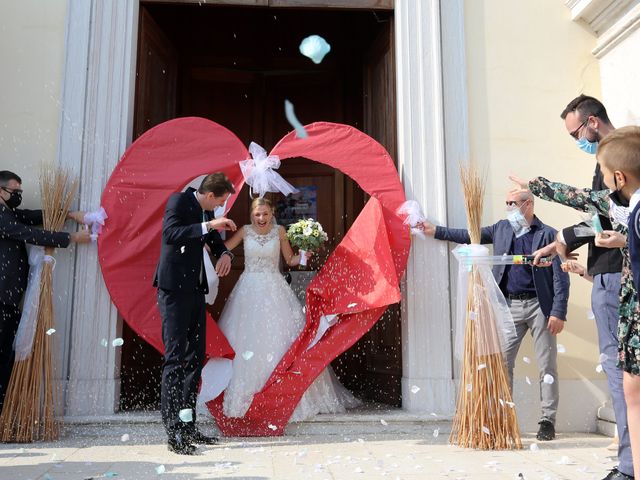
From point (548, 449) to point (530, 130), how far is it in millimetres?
2412

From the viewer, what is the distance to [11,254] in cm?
417

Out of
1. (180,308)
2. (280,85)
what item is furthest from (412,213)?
(280,85)

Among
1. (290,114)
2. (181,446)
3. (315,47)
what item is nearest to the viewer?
(181,446)

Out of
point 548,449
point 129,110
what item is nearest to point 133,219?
point 129,110

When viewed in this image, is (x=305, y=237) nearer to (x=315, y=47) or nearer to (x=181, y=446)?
(x=181, y=446)

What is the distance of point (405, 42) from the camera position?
4.91 m

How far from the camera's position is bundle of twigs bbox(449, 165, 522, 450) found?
12.4 feet

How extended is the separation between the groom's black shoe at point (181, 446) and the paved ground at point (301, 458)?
0.05 m

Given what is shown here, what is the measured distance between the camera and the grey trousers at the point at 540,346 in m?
4.26

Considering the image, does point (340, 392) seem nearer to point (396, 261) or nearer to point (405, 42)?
point (396, 261)

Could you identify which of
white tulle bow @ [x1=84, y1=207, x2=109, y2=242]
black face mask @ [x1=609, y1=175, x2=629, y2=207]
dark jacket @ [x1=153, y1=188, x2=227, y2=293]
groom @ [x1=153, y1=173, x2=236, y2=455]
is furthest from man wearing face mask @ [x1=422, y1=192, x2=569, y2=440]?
white tulle bow @ [x1=84, y1=207, x2=109, y2=242]

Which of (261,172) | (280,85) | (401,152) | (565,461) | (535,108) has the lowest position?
(565,461)

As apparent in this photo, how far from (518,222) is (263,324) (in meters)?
1.98

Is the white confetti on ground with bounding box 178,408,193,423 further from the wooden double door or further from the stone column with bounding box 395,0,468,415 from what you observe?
the wooden double door
